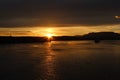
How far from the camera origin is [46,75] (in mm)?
40688

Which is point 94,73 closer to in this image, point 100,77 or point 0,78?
point 100,77

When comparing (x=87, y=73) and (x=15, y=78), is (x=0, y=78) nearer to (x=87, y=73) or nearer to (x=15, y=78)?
(x=15, y=78)

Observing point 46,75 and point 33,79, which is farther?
point 46,75

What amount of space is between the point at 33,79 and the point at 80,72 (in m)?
7.33

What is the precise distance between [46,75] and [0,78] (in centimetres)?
586

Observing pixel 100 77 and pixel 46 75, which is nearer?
pixel 100 77

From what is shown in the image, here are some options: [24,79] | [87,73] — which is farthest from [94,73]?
[24,79]

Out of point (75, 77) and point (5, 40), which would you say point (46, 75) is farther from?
point (5, 40)

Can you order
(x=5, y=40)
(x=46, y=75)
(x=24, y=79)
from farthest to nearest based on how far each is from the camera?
(x=5, y=40) < (x=46, y=75) < (x=24, y=79)

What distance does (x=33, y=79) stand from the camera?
37281 mm

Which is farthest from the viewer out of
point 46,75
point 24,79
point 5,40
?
point 5,40

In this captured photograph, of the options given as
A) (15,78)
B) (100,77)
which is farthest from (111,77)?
(15,78)

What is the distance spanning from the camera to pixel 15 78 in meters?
38.2

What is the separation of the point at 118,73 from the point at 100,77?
13.9 feet
